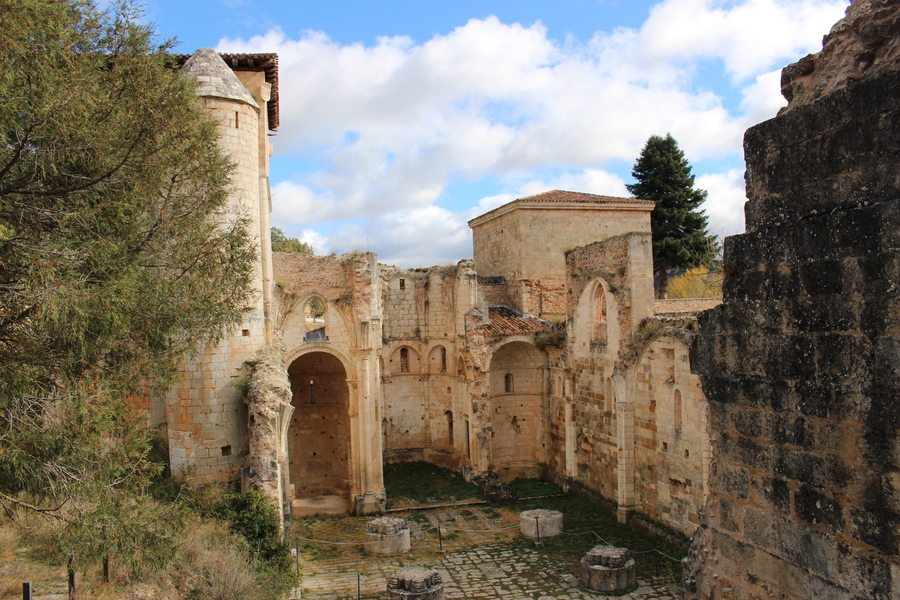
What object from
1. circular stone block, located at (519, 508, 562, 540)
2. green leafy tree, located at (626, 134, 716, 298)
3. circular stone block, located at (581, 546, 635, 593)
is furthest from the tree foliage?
circular stone block, located at (581, 546, 635, 593)

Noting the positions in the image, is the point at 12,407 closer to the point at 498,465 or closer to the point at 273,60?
the point at 273,60

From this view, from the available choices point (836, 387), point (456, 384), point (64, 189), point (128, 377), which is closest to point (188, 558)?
point (128, 377)

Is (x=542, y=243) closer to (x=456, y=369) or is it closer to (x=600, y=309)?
(x=456, y=369)

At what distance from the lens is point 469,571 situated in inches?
551

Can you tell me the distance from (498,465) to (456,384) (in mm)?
2923

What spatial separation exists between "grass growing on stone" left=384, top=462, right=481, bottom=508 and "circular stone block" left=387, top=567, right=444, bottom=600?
621 centimetres

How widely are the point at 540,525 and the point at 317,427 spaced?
809 cm

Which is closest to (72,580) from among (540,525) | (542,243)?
(540,525)

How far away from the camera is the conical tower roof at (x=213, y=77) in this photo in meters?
13.0

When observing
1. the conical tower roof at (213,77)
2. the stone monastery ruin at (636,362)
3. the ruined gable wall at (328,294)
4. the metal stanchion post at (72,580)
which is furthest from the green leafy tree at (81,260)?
the ruined gable wall at (328,294)

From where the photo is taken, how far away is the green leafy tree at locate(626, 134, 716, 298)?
3073cm

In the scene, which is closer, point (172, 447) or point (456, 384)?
point (172, 447)

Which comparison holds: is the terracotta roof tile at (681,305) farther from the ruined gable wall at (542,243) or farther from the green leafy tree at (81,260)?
the green leafy tree at (81,260)

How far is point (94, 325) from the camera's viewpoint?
317 inches
